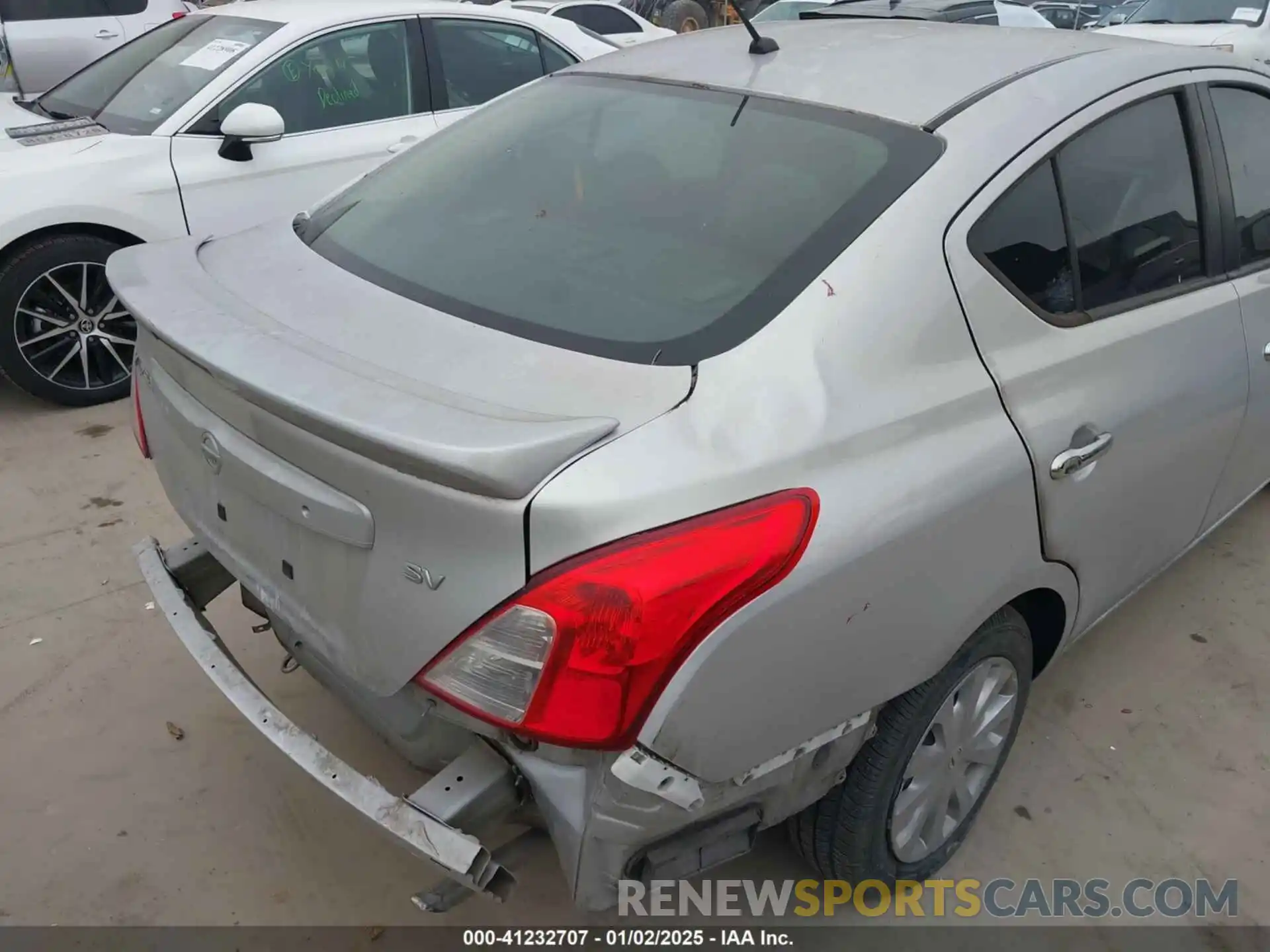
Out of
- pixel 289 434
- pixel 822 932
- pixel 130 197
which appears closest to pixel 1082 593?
pixel 822 932

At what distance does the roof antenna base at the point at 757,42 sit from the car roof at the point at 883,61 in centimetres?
2

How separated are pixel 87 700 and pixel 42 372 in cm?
206

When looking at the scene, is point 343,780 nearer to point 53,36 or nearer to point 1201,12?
point 53,36

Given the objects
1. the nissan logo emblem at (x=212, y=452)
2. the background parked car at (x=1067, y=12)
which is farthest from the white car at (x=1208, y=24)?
the nissan logo emblem at (x=212, y=452)

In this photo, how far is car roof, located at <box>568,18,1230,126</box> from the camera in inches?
76.4

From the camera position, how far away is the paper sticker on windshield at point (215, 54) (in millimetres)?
4312

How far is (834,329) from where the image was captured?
1.58 m

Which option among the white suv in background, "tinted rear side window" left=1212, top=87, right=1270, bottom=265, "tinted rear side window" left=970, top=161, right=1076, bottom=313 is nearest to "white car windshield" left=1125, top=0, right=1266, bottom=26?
"tinted rear side window" left=1212, top=87, right=1270, bottom=265

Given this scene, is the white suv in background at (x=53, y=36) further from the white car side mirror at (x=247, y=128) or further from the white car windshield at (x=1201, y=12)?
the white car windshield at (x=1201, y=12)

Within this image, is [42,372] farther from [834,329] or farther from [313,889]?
[834,329]

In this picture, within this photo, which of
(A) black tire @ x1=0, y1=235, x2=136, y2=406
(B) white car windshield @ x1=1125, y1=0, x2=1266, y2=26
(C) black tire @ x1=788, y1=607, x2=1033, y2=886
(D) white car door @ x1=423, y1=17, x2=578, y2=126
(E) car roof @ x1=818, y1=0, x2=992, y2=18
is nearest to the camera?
(C) black tire @ x1=788, y1=607, x2=1033, y2=886

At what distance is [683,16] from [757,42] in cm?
1321

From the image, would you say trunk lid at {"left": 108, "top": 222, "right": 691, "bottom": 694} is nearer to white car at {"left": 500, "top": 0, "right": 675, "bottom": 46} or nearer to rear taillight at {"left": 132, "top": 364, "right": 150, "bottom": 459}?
rear taillight at {"left": 132, "top": 364, "right": 150, "bottom": 459}

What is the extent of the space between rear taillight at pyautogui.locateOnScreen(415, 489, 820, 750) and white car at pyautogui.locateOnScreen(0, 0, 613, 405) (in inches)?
125
